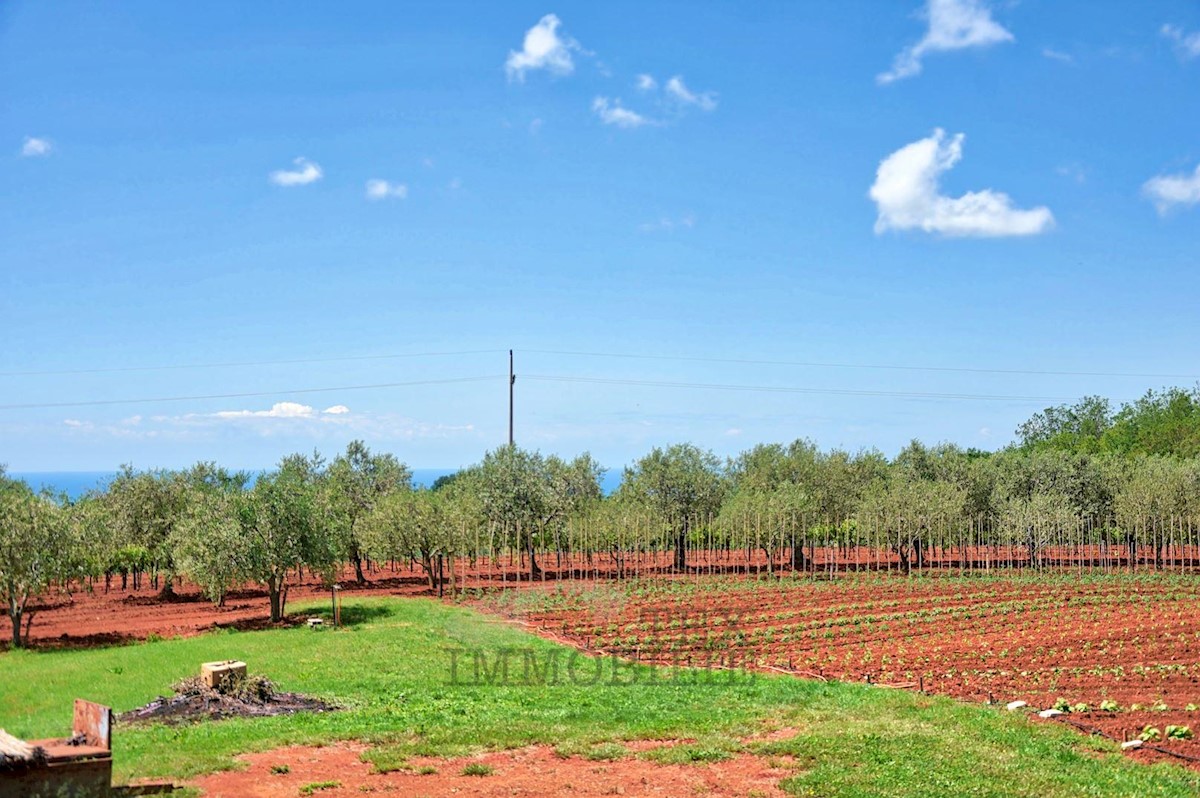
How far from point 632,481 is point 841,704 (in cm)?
4473

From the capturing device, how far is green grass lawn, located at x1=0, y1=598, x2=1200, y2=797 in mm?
13742

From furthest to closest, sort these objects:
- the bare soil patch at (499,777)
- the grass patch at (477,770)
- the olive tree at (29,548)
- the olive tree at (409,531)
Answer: the olive tree at (409,531) < the olive tree at (29,548) < the grass patch at (477,770) < the bare soil patch at (499,777)

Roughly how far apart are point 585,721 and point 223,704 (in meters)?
7.38

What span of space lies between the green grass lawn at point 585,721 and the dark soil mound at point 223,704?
→ 0.74 m

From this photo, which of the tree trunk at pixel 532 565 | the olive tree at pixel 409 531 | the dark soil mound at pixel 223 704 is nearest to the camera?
the dark soil mound at pixel 223 704

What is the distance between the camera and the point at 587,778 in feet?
45.9

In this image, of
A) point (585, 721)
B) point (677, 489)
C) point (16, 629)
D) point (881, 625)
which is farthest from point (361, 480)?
point (585, 721)

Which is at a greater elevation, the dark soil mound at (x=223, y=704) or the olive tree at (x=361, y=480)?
the olive tree at (x=361, y=480)

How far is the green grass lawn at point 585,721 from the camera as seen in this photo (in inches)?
541

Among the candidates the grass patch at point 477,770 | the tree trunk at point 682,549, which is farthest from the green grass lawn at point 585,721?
the tree trunk at point 682,549

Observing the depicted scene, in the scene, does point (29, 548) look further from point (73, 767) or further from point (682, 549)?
point (682, 549)

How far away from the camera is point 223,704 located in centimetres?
1809

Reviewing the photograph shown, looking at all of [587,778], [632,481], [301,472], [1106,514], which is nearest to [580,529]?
[632,481]

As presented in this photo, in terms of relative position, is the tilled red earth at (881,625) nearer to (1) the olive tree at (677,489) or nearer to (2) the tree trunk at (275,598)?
(2) the tree trunk at (275,598)
